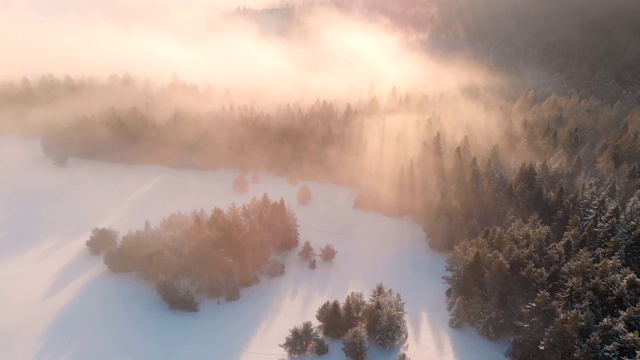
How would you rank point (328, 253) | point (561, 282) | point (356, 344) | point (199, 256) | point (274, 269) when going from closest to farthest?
point (356, 344) < point (561, 282) < point (199, 256) < point (274, 269) < point (328, 253)

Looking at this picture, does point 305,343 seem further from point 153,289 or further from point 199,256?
point 153,289

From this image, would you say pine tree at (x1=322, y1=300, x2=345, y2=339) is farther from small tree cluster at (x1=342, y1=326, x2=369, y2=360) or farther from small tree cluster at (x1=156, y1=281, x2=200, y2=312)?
small tree cluster at (x1=156, y1=281, x2=200, y2=312)

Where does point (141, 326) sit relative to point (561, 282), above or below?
below

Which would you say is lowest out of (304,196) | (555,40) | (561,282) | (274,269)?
(274,269)

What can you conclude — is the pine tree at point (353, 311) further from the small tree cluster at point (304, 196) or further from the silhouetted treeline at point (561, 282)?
the small tree cluster at point (304, 196)

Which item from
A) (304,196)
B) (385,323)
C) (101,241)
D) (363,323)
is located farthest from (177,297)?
(304,196)

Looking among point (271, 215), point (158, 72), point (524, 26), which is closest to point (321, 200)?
point (271, 215)

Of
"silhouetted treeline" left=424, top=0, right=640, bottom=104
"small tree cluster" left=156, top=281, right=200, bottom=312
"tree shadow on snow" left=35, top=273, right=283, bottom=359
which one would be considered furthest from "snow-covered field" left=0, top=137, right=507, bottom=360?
"silhouetted treeline" left=424, top=0, right=640, bottom=104
